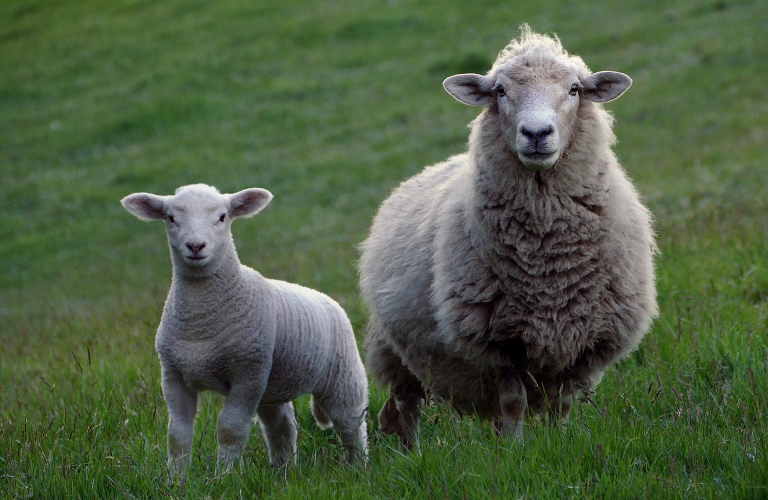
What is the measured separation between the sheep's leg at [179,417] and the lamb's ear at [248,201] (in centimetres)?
78

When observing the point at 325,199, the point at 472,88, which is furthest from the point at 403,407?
the point at 325,199

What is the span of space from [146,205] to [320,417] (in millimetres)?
1383

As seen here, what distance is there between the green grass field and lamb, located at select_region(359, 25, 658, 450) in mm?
249

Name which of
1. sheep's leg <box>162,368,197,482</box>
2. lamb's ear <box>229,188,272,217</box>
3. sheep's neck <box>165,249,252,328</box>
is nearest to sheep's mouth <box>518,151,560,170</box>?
lamb's ear <box>229,188,272,217</box>

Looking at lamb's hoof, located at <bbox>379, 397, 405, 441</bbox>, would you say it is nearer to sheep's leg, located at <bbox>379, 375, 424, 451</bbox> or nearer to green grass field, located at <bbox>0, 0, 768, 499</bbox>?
sheep's leg, located at <bbox>379, 375, 424, 451</bbox>

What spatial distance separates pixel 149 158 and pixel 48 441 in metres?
11.8

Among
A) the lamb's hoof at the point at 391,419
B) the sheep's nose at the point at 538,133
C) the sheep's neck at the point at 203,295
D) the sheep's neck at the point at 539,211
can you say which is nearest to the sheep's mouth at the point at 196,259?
the sheep's neck at the point at 203,295

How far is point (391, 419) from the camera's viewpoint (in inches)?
→ 173

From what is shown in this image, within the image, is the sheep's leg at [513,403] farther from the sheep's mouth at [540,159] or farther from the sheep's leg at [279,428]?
the sheep's leg at [279,428]

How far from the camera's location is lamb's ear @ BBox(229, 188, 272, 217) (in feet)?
11.7

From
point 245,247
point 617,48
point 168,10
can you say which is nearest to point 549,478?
point 245,247

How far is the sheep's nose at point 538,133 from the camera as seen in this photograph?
10.8 feet

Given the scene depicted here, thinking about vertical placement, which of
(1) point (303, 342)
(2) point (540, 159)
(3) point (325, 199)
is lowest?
(3) point (325, 199)

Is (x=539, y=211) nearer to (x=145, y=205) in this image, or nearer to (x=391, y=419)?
(x=391, y=419)
